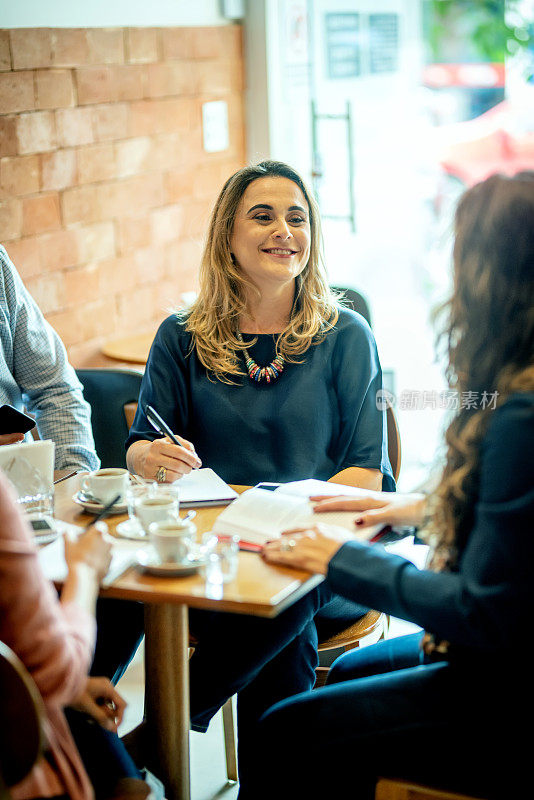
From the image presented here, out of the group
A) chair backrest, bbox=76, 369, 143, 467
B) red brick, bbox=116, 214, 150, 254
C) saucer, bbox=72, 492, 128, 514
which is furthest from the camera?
red brick, bbox=116, 214, 150, 254

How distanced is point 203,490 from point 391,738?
626 millimetres

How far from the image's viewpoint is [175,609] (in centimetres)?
→ 154

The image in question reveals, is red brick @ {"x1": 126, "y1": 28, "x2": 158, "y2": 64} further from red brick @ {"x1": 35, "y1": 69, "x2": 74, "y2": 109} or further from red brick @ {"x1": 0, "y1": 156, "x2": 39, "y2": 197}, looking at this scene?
red brick @ {"x1": 0, "y1": 156, "x2": 39, "y2": 197}

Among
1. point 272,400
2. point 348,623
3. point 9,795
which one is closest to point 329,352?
point 272,400

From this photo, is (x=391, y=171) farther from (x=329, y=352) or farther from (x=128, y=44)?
(x=329, y=352)

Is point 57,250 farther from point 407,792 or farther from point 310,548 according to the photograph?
point 407,792

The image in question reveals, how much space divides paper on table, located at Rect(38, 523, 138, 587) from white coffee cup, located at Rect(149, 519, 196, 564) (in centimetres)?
5

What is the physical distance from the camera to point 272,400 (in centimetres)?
207

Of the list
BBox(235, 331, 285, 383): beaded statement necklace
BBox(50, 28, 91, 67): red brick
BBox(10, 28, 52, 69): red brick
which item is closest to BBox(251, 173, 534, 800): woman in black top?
BBox(235, 331, 285, 383): beaded statement necklace

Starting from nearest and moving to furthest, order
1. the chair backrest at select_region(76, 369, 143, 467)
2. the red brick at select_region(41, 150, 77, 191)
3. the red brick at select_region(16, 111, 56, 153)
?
the chair backrest at select_region(76, 369, 143, 467) < the red brick at select_region(16, 111, 56, 153) < the red brick at select_region(41, 150, 77, 191)

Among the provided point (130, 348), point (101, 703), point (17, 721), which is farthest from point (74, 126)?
point (17, 721)

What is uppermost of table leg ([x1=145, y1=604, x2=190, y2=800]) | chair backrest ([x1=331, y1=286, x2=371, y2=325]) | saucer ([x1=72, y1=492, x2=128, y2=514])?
chair backrest ([x1=331, y1=286, x2=371, y2=325])

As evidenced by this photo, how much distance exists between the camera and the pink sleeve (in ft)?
3.71

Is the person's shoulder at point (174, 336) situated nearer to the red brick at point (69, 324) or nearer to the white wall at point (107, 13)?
the red brick at point (69, 324)
